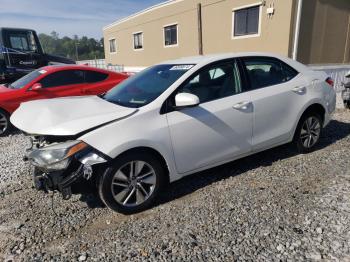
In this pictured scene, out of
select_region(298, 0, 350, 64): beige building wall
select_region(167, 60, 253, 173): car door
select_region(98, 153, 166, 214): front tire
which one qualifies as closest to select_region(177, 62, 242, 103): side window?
select_region(167, 60, 253, 173): car door

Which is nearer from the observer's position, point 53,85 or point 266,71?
point 266,71

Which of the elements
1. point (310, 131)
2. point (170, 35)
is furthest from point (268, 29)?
point (170, 35)

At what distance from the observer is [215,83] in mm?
3773

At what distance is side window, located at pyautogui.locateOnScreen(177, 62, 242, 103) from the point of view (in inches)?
141

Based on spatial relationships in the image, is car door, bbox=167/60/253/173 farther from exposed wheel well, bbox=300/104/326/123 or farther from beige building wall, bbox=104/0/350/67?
beige building wall, bbox=104/0/350/67

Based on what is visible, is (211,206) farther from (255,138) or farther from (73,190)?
(73,190)

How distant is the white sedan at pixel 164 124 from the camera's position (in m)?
2.92

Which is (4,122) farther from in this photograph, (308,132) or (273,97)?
(308,132)

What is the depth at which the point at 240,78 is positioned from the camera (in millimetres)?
3859

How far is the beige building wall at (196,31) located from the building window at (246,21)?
8.1 inches

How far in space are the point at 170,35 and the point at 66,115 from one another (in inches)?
602

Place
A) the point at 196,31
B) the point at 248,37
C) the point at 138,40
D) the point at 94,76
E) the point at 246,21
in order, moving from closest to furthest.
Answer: the point at 94,76 < the point at 248,37 < the point at 246,21 < the point at 196,31 < the point at 138,40

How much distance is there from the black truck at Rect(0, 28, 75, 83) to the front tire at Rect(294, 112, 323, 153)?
978 centimetres

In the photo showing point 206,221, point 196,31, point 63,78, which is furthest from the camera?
point 196,31
